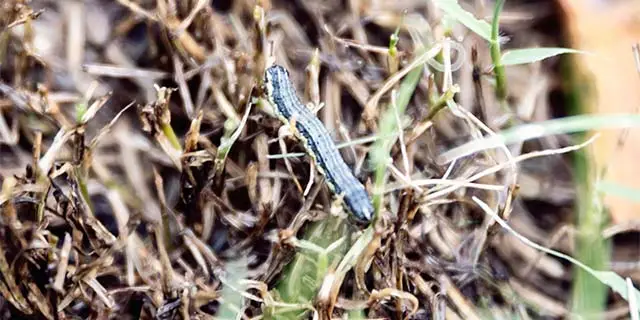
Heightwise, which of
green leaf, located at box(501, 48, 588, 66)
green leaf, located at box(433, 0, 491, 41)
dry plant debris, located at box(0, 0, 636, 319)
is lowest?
dry plant debris, located at box(0, 0, 636, 319)

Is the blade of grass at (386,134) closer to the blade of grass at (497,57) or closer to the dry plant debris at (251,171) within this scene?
the dry plant debris at (251,171)

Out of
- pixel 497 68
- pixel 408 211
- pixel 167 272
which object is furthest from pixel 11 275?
pixel 497 68

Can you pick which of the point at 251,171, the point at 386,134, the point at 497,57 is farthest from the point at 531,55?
the point at 251,171

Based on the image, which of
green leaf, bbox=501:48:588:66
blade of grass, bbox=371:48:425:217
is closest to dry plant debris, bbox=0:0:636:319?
blade of grass, bbox=371:48:425:217

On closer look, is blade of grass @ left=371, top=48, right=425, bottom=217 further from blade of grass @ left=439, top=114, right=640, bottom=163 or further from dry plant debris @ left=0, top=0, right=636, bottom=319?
blade of grass @ left=439, top=114, right=640, bottom=163

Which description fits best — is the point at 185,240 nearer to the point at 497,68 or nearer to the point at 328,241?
the point at 328,241

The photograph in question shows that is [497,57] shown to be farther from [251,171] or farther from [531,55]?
[251,171]

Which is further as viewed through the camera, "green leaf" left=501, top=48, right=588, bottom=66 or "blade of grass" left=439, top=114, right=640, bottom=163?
"green leaf" left=501, top=48, right=588, bottom=66

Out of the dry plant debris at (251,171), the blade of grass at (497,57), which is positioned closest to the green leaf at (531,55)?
the blade of grass at (497,57)
